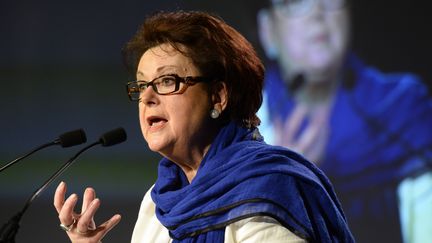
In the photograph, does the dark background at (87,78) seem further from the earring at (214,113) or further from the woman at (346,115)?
the earring at (214,113)

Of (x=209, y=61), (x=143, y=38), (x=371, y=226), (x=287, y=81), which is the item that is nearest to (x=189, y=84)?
(x=209, y=61)

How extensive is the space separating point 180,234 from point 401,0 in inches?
75.8

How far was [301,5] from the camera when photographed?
3.03 m

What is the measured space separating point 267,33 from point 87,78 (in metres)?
0.84

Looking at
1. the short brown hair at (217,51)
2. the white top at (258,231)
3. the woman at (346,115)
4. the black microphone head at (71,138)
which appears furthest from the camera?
the woman at (346,115)

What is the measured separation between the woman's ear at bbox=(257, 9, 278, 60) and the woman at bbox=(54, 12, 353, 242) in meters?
1.32

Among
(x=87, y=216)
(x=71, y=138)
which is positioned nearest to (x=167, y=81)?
(x=71, y=138)

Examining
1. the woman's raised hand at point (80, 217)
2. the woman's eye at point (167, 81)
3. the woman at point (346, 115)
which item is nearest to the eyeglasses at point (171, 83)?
the woman's eye at point (167, 81)

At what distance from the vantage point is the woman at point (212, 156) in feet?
4.79

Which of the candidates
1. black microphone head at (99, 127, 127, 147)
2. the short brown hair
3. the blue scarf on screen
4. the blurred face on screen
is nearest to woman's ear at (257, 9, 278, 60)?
the blurred face on screen

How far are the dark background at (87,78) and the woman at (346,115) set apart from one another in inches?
3.5

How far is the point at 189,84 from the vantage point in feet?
5.32

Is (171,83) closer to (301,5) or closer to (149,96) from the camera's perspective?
(149,96)

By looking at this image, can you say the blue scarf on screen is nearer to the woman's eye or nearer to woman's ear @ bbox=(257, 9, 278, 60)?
the woman's eye
